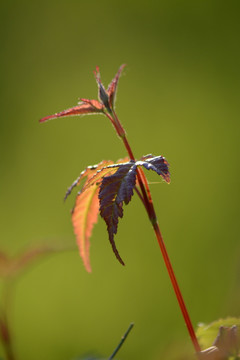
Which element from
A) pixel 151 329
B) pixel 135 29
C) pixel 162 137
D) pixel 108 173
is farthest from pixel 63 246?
pixel 135 29

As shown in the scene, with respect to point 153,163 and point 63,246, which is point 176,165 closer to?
point 63,246

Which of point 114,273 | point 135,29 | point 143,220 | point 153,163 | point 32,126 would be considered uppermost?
point 135,29

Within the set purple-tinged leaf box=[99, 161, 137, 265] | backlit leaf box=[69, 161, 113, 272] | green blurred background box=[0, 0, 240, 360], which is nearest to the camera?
purple-tinged leaf box=[99, 161, 137, 265]

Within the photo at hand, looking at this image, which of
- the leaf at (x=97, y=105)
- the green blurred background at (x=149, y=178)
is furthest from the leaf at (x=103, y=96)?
the green blurred background at (x=149, y=178)

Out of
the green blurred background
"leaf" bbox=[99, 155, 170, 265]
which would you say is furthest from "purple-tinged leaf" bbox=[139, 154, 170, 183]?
the green blurred background

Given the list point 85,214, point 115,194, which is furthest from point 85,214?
point 115,194

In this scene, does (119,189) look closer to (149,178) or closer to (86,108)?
(86,108)

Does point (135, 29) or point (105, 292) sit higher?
point (135, 29)

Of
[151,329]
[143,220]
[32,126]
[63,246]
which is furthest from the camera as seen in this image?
[32,126]

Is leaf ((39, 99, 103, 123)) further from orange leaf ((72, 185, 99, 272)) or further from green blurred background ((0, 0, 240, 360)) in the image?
green blurred background ((0, 0, 240, 360))
